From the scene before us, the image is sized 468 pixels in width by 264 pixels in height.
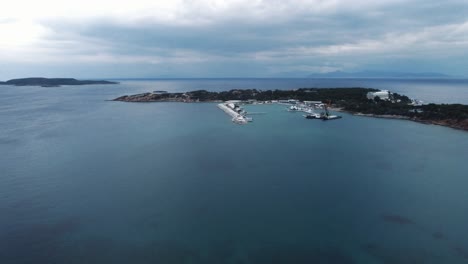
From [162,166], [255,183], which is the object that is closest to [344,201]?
[255,183]

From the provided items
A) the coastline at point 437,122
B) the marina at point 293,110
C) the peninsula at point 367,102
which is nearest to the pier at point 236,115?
the marina at point 293,110

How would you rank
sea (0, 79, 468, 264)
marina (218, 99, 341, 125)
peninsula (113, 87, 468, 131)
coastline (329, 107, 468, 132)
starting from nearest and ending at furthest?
sea (0, 79, 468, 264) < coastline (329, 107, 468, 132) < peninsula (113, 87, 468, 131) < marina (218, 99, 341, 125)

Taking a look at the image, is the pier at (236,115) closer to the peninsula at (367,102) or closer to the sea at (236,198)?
the sea at (236,198)

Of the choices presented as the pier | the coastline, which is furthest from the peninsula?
the pier

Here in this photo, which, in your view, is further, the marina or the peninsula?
the marina

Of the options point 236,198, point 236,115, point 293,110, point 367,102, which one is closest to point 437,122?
point 367,102

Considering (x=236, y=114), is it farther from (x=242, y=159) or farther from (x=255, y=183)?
(x=255, y=183)

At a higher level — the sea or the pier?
the pier

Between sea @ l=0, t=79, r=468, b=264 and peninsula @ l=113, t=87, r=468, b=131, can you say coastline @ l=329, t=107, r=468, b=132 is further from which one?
sea @ l=0, t=79, r=468, b=264
